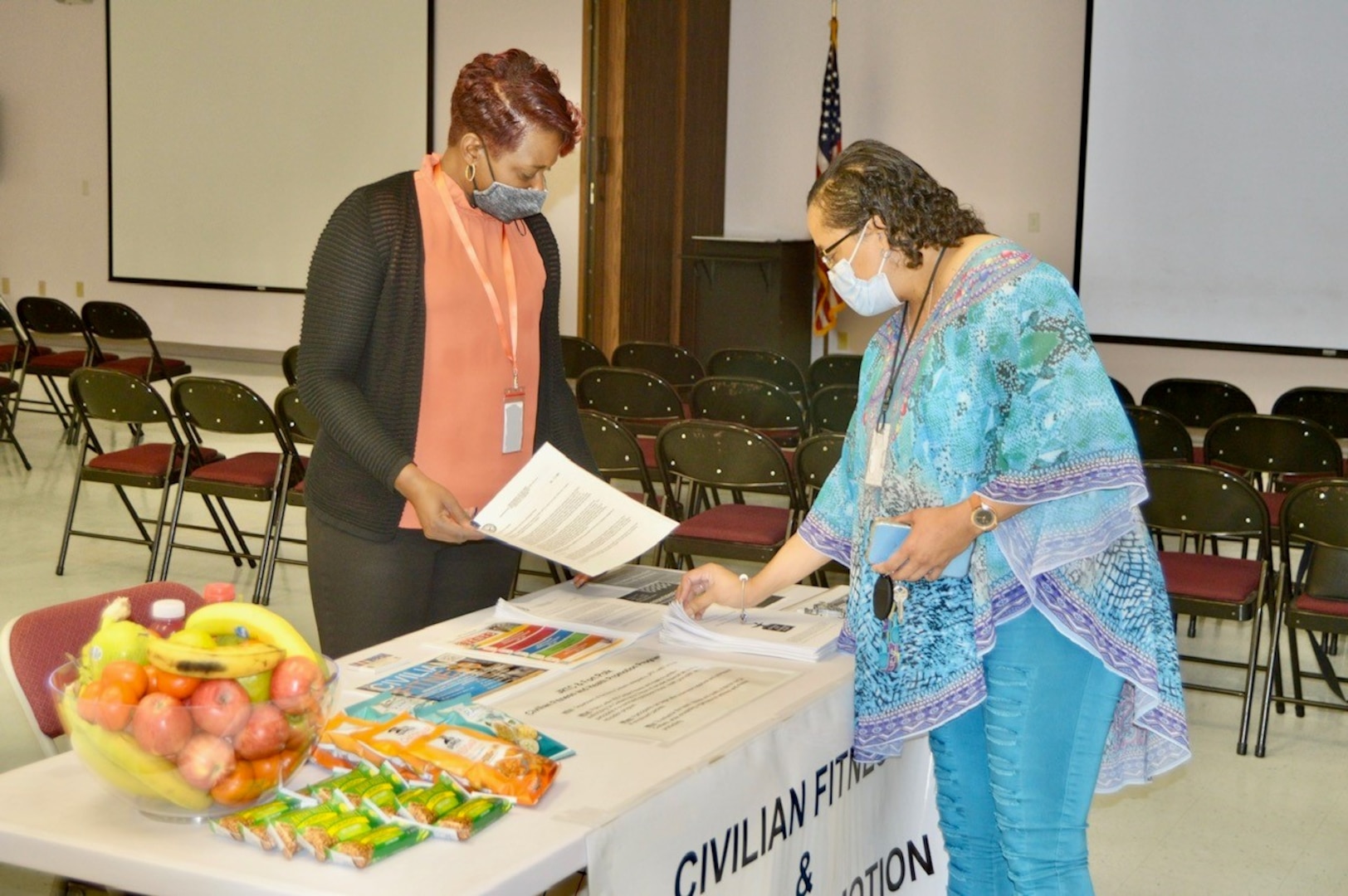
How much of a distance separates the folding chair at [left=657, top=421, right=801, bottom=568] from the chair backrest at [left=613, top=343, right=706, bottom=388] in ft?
8.45

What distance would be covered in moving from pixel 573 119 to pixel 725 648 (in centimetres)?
91

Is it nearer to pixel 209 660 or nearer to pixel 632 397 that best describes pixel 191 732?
pixel 209 660

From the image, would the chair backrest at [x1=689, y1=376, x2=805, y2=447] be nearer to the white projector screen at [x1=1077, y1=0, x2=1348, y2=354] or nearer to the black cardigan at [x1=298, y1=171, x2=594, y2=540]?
the black cardigan at [x1=298, y1=171, x2=594, y2=540]

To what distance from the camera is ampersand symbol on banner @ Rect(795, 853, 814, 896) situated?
2.17 metres

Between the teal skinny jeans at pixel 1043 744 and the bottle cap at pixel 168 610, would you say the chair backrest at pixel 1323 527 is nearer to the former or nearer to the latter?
the teal skinny jeans at pixel 1043 744

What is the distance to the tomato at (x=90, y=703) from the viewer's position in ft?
5.02

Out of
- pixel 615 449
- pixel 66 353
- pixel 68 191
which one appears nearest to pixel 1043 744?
pixel 615 449

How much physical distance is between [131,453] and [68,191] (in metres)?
9.32

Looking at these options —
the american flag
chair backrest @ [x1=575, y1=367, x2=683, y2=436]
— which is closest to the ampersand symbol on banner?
chair backrest @ [x1=575, y1=367, x2=683, y2=436]

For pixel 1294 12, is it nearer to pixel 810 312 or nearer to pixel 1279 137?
pixel 1279 137

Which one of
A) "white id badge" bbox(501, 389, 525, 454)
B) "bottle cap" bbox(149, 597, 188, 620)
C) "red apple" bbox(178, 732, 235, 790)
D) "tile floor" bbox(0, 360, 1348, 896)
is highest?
"white id badge" bbox(501, 389, 525, 454)

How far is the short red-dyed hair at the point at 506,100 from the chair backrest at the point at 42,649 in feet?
3.14

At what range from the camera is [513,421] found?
8.48ft

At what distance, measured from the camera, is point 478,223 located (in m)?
2.53
